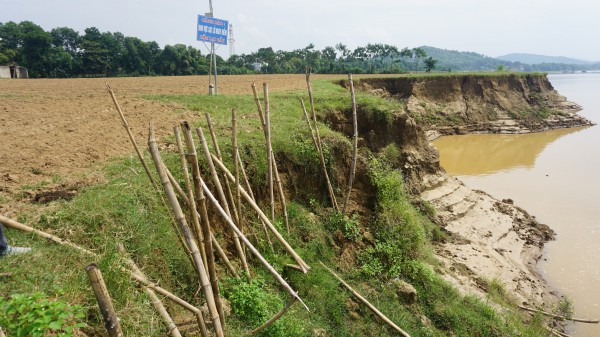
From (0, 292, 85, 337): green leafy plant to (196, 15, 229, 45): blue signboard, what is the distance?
9901 mm

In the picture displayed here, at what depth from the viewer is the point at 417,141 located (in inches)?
479

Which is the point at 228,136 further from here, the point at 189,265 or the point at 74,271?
the point at 74,271

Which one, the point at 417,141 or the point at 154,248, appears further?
the point at 417,141

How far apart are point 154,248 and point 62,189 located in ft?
5.42

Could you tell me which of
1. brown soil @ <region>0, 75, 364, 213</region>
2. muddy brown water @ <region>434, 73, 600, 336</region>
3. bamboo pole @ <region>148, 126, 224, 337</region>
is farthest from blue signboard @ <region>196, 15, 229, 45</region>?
muddy brown water @ <region>434, 73, 600, 336</region>

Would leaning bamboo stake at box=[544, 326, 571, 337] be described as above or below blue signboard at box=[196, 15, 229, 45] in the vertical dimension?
below

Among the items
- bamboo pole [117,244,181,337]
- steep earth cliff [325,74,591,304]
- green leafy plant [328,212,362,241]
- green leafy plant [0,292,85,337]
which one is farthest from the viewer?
steep earth cliff [325,74,591,304]

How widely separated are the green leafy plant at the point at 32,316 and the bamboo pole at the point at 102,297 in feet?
0.92

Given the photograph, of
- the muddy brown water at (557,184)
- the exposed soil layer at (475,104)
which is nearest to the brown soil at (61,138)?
the muddy brown water at (557,184)

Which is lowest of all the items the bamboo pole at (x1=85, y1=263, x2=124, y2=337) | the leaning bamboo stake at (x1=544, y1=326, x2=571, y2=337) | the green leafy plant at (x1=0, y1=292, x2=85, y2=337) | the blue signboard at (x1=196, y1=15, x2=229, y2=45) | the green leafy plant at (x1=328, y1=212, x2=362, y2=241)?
the leaning bamboo stake at (x1=544, y1=326, x2=571, y2=337)

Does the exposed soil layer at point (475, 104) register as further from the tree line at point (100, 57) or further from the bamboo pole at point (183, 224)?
the bamboo pole at point (183, 224)

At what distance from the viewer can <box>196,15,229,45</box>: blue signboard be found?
35.7 ft

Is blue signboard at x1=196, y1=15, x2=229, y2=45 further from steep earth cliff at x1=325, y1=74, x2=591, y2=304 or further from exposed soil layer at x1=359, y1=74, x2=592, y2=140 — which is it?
exposed soil layer at x1=359, y1=74, x2=592, y2=140

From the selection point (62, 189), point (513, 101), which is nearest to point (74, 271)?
point (62, 189)
